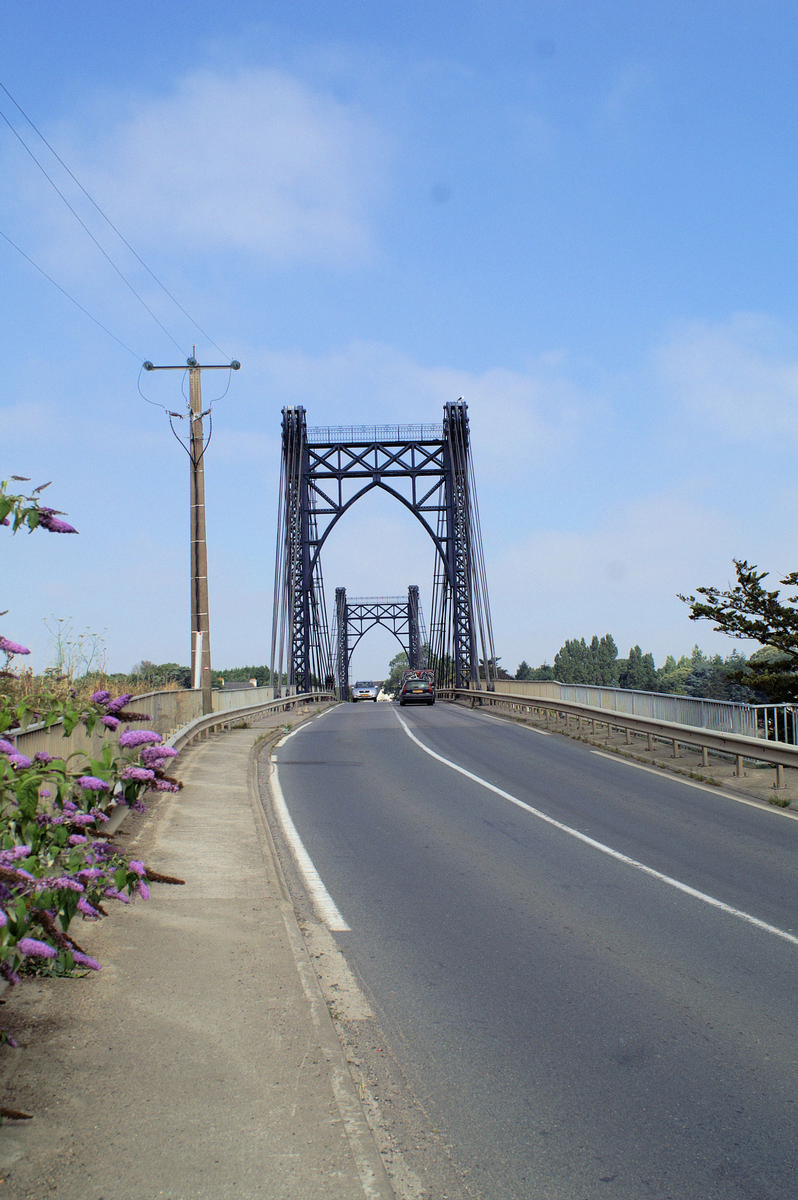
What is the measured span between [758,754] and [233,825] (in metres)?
7.82

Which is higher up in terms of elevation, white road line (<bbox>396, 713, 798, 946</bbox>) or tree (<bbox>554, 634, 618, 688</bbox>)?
tree (<bbox>554, 634, 618, 688</bbox>)

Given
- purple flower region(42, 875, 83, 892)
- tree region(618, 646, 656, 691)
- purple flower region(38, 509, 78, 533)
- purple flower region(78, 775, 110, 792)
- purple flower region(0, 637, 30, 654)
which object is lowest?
purple flower region(42, 875, 83, 892)

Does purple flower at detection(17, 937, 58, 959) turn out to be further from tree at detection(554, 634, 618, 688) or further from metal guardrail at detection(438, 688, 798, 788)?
tree at detection(554, 634, 618, 688)

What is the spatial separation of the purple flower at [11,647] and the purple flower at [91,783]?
1.88 feet

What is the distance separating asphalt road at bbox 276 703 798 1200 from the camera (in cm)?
391

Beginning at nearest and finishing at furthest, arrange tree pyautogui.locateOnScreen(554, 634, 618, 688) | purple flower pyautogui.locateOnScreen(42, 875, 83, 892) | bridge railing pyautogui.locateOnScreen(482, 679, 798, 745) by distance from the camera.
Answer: purple flower pyautogui.locateOnScreen(42, 875, 83, 892) < bridge railing pyautogui.locateOnScreen(482, 679, 798, 745) < tree pyautogui.locateOnScreen(554, 634, 618, 688)

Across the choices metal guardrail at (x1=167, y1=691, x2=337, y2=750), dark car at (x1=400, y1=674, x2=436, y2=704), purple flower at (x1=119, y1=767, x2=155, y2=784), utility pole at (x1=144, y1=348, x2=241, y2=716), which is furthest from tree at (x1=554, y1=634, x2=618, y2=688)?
purple flower at (x1=119, y1=767, x2=155, y2=784)

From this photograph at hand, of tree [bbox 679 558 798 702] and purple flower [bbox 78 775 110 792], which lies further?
tree [bbox 679 558 798 702]

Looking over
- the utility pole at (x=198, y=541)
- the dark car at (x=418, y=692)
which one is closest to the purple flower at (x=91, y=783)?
the utility pole at (x=198, y=541)

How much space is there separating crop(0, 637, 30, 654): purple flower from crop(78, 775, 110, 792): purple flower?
572 mm

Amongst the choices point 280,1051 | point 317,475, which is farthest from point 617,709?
point 317,475

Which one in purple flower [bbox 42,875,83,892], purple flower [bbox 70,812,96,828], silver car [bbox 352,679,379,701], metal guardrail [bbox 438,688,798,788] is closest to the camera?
purple flower [bbox 42,875,83,892]

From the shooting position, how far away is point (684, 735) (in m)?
17.5

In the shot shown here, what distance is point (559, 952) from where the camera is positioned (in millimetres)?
6562
